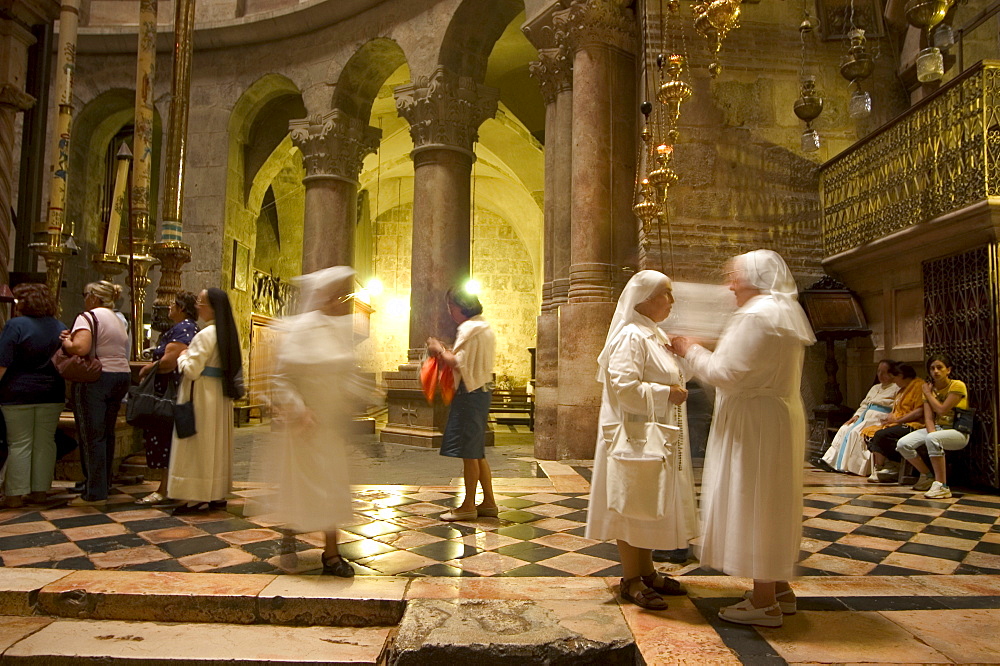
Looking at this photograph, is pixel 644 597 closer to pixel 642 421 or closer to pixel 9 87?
pixel 642 421

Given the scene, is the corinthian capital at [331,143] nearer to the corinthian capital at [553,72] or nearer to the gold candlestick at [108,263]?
the corinthian capital at [553,72]

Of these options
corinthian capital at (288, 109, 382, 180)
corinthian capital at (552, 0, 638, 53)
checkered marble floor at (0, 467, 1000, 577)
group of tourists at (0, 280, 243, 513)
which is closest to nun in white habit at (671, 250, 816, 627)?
checkered marble floor at (0, 467, 1000, 577)

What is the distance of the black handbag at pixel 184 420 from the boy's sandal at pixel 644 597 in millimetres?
3347

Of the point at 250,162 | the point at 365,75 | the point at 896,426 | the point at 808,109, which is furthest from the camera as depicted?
the point at 250,162

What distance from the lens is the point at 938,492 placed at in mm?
5875

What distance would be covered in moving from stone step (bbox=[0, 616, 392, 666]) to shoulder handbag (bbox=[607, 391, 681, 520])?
1.19 meters

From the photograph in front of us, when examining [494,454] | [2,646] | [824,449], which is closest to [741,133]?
[824,449]

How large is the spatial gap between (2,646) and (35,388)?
284 cm

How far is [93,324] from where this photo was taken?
5.10 metres

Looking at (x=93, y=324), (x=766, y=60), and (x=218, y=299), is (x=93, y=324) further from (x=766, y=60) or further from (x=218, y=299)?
(x=766, y=60)

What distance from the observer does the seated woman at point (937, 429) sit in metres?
6.06

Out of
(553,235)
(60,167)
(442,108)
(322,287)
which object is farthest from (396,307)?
(322,287)

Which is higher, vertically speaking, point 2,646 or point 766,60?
point 766,60

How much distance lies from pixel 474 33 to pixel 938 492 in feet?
31.8
